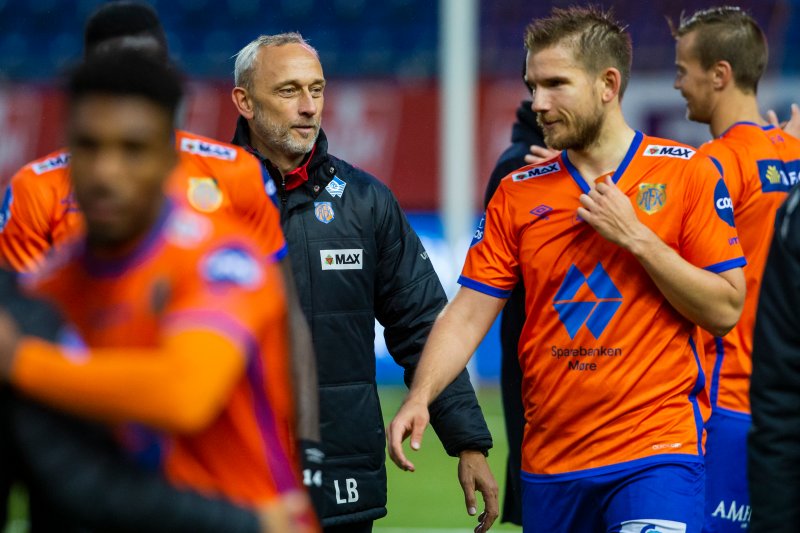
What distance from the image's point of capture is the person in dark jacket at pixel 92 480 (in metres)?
2.09

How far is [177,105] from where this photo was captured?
2.30 meters

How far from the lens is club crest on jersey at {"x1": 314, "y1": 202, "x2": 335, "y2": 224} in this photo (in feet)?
15.0

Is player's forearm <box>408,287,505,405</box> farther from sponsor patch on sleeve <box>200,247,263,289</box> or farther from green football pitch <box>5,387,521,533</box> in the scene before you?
green football pitch <box>5,387,521,533</box>

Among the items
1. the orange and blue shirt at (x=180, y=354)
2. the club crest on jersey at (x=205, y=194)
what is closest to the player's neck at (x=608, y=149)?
the club crest on jersey at (x=205, y=194)

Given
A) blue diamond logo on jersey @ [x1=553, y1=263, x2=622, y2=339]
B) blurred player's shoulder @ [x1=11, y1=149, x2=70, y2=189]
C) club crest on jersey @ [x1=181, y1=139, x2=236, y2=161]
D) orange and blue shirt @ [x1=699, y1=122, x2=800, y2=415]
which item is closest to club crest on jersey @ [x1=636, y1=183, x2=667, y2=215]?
blue diamond logo on jersey @ [x1=553, y1=263, x2=622, y2=339]

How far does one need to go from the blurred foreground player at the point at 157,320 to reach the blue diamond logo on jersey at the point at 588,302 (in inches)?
77.8

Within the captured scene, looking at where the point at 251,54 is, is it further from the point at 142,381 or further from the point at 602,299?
the point at 142,381

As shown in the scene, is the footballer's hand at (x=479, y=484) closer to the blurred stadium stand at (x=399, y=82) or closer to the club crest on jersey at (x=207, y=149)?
the club crest on jersey at (x=207, y=149)

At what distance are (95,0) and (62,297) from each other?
15721 mm

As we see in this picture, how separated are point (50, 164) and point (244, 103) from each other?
1199 millimetres

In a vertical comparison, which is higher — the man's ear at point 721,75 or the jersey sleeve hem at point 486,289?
the man's ear at point 721,75

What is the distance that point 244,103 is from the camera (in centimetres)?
485

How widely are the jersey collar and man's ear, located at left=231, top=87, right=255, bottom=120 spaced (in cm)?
115

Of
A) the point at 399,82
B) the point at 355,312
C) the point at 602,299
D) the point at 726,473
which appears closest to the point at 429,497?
the point at 726,473
